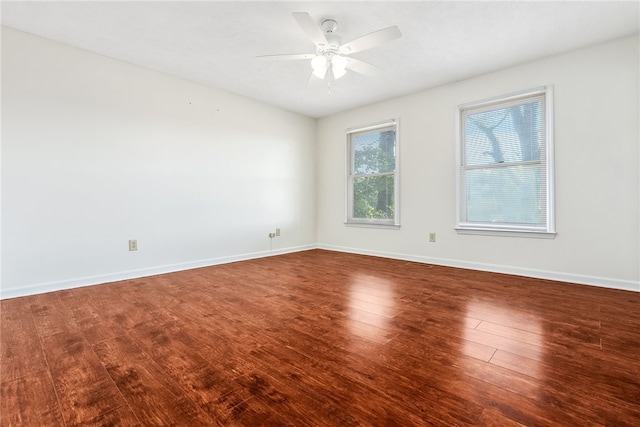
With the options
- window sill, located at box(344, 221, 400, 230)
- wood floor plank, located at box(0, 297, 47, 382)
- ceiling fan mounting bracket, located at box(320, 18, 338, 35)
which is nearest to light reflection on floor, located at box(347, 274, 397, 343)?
window sill, located at box(344, 221, 400, 230)

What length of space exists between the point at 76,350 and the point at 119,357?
0.31 metres

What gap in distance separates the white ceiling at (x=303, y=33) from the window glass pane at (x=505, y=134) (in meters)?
0.52

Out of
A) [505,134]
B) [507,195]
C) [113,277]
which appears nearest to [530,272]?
[507,195]

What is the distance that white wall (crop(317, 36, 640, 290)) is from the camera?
275cm

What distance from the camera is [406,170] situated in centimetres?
426

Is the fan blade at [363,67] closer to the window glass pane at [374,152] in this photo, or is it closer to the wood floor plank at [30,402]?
the window glass pane at [374,152]

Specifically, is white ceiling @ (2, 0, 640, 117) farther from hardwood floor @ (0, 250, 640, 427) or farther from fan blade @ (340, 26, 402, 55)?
hardwood floor @ (0, 250, 640, 427)

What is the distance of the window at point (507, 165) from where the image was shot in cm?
318

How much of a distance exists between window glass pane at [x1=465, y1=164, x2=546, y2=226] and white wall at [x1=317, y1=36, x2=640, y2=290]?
18 cm

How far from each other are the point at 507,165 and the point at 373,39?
2.29 m

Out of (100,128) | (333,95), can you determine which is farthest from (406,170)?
(100,128)

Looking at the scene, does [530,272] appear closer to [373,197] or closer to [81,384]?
[373,197]

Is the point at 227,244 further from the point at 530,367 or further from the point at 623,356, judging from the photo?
the point at 623,356

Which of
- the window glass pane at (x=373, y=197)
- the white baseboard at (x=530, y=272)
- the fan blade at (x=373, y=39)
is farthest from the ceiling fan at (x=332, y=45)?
the white baseboard at (x=530, y=272)
